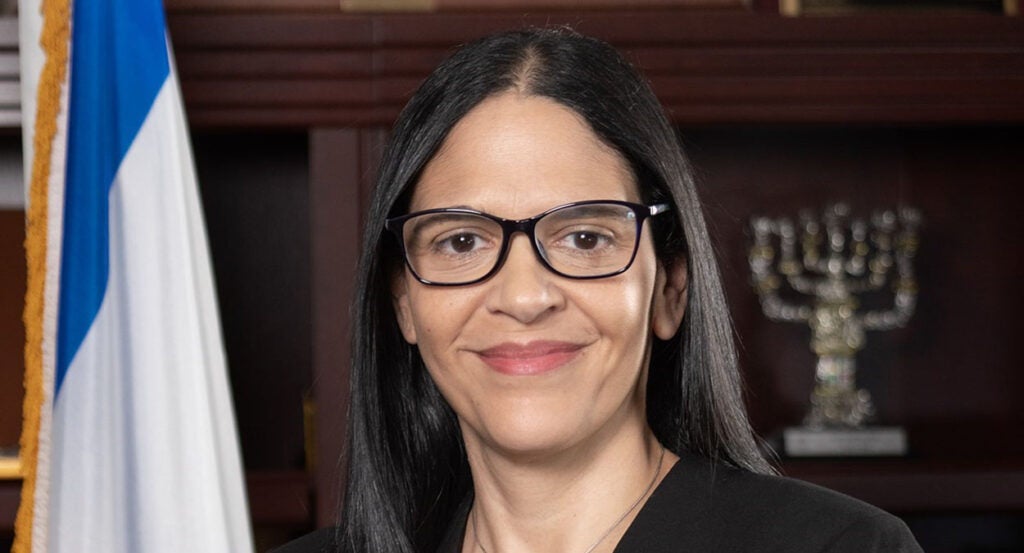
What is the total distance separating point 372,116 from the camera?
236cm

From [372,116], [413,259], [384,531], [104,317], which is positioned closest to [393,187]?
[413,259]

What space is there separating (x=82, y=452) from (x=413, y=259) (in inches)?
34.5

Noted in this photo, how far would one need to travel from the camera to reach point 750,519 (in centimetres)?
133

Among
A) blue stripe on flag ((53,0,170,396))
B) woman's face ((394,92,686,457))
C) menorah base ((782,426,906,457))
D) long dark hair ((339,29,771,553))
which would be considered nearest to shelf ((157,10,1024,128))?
blue stripe on flag ((53,0,170,396))

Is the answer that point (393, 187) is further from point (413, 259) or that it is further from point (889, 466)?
point (889, 466)

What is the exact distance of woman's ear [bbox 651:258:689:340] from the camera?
142cm

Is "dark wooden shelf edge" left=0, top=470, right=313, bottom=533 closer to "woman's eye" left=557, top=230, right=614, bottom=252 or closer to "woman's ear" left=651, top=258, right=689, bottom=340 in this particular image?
"woman's ear" left=651, top=258, right=689, bottom=340

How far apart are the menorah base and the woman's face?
1.30 metres

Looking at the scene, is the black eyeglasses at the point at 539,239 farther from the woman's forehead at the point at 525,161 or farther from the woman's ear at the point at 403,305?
the woman's ear at the point at 403,305

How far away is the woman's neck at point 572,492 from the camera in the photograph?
54.4 inches

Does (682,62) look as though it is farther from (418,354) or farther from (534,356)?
(534,356)

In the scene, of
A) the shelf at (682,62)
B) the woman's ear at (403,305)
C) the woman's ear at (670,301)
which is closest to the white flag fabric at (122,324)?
the shelf at (682,62)

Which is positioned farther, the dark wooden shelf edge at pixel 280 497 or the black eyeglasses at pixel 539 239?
the dark wooden shelf edge at pixel 280 497

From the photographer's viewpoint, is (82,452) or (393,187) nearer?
(393,187)
